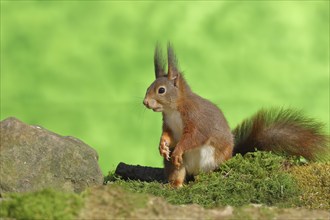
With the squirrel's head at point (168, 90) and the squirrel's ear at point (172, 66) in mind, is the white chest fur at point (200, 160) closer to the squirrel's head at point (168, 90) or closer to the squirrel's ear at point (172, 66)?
the squirrel's head at point (168, 90)

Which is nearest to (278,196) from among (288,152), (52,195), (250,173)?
(250,173)

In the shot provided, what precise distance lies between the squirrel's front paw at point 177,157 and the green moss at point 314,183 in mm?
733

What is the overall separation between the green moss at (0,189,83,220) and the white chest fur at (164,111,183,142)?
1647mm

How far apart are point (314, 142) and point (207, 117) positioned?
2.84 feet

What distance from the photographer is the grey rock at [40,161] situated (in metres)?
4.45

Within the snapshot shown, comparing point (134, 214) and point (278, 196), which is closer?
point (134, 214)

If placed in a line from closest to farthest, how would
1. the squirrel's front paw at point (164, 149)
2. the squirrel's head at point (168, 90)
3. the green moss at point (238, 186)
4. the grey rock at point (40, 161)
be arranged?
1. the grey rock at point (40, 161)
2. the green moss at point (238, 186)
3. the squirrel's head at point (168, 90)
4. the squirrel's front paw at point (164, 149)

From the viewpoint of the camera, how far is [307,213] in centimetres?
372

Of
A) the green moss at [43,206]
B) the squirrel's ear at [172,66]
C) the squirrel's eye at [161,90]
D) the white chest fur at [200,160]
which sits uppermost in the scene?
the squirrel's ear at [172,66]

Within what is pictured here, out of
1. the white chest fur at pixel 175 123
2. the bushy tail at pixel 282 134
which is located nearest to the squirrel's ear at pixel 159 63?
the white chest fur at pixel 175 123

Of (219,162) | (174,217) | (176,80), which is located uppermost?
(176,80)

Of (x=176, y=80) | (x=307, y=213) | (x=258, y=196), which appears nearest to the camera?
(x=307, y=213)

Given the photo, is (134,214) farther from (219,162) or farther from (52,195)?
(219,162)

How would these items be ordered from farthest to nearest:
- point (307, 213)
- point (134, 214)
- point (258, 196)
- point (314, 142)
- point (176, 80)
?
point (314, 142)
point (176, 80)
point (258, 196)
point (307, 213)
point (134, 214)
